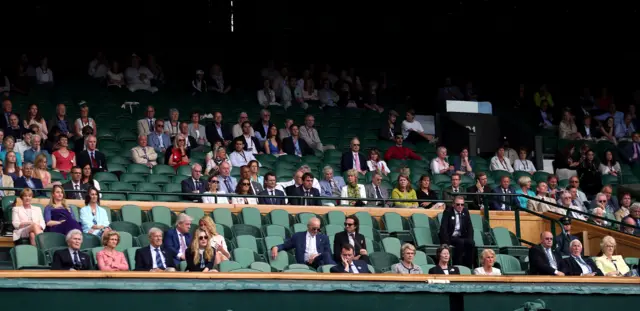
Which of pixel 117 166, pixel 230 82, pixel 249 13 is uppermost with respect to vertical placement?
pixel 249 13

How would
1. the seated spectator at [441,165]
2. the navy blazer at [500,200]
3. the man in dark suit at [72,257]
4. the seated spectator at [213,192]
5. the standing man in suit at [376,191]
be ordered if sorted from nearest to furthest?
1. the man in dark suit at [72,257]
2. the seated spectator at [213,192]
3. the standing man in suit at [376,191]
4. the navy blazer at [500,200]
5. the seated spectator at [441,165]

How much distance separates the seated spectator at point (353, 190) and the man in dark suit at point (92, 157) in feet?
10.5

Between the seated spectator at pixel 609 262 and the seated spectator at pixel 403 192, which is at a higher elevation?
the seated spectator at pixel 403 192

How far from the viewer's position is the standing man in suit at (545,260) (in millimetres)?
12891

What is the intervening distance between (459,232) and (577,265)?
1.50 meters

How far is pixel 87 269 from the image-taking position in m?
11.5

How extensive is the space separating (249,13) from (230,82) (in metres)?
2.74

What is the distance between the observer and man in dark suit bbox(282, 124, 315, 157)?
17.9m

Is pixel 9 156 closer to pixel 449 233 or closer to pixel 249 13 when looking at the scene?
pixel 449 233

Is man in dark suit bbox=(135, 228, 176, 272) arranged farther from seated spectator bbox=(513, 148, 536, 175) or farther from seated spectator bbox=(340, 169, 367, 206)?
seated spectator bbox=(513, 148, 536, 175)

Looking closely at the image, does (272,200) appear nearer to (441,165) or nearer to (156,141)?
(156,141)

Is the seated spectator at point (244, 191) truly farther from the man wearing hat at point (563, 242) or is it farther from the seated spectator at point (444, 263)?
the man wearing hat at point (563, 242)

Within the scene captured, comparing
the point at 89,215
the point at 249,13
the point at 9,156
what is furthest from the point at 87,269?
the point at 249,13

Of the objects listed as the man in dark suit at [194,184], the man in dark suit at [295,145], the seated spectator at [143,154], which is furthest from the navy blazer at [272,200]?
the man in dark suit at [295,145]
